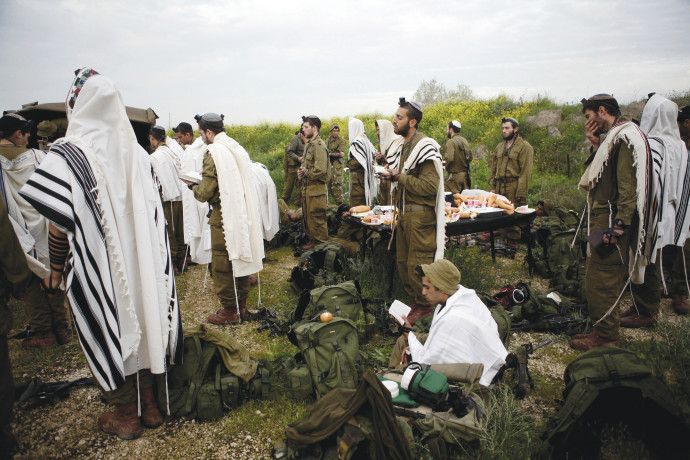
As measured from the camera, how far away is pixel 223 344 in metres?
3.49

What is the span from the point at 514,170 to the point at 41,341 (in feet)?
27.7

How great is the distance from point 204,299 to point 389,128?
5377 mm

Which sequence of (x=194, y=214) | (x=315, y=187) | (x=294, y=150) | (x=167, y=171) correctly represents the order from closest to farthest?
1. (x=194, y=214)
2. (x=167, y=171)
3. (x=315, y=187)
4. (x=294, y=150)

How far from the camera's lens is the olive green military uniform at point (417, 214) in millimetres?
4574

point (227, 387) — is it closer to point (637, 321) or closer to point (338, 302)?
point (338, 302)

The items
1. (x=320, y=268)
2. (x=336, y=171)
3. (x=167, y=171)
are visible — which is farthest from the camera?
(x=336, y=171)

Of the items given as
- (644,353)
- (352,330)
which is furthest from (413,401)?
(644,353)

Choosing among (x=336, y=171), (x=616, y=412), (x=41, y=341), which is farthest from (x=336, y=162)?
(x=616, y=412)

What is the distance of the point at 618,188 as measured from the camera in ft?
13.4

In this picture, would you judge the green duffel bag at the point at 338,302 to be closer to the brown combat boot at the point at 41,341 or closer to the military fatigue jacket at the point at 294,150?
the brown combat boot at the point at 41,341

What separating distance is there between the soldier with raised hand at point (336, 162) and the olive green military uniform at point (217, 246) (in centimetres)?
682

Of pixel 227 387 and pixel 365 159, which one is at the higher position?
pixel 365 159

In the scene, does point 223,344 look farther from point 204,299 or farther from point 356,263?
point 356,263

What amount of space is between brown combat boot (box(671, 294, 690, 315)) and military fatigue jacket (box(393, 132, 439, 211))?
380 cm
